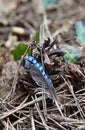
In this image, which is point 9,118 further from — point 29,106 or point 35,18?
point 35,18

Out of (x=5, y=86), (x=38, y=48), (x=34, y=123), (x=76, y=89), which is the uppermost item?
(x=38, y=48)

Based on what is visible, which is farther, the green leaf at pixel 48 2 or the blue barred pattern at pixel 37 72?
the green leaf at pixel 48 2

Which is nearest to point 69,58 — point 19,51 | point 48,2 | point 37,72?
point 37,72

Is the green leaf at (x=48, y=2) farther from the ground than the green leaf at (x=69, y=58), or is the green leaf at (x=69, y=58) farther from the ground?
the green leaf at (x=48, y=2)

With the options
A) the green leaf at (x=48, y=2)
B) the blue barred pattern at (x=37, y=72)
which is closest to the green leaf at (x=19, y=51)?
the blue barred pattern at (x=37, y=72)

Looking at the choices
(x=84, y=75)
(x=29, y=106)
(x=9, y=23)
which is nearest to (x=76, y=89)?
(x=84, y=75)

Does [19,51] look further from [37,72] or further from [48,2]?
[48,2]

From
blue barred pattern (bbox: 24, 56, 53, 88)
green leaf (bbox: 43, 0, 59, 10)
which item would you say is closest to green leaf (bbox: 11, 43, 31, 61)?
blue barred pattern (bbox: 24, 56, 53, 88)

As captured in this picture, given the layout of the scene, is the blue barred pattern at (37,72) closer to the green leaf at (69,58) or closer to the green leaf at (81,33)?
the green leaf at (69,58)
